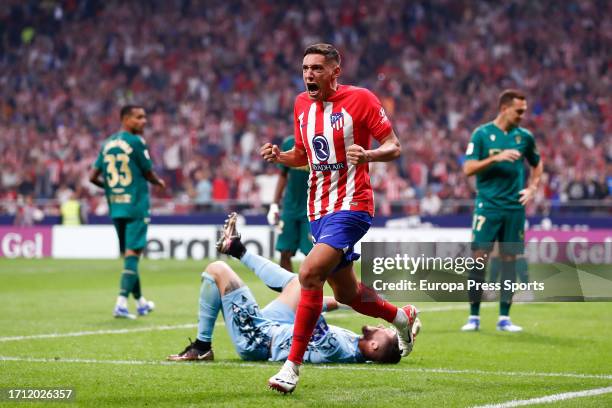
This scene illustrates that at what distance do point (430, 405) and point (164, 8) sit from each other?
3175 cm

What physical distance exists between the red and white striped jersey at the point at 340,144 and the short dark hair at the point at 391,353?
130cm

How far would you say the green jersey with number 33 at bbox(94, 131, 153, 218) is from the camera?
13.1 m

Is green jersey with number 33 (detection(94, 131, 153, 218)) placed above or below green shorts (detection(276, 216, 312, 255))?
above

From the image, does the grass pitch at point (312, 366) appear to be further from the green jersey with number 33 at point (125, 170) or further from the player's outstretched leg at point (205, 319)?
the green jersey with number 33 at point (125, 170)

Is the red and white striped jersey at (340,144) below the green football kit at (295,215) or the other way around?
the other way around

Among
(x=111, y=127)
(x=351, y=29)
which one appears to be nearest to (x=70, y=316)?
(x=111, y=127)

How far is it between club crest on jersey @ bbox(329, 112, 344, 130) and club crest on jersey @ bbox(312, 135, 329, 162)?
12cm

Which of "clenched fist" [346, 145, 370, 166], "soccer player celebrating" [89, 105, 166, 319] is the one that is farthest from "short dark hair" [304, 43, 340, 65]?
"soccer player celebrating" [89, 105, 166, 319]

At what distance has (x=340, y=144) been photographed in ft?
24.3

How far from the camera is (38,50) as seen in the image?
119 feet

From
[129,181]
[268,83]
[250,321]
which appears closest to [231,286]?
[250,321]

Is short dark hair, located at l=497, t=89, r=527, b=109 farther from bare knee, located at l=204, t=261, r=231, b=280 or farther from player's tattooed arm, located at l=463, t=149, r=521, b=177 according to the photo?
bare knee, located at l=204, t=261, r=231, b=280

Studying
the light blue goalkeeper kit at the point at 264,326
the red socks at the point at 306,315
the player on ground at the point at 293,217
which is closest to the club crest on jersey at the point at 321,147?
the red socks at the point at 306,315

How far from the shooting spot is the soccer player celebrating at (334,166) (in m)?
7.13
